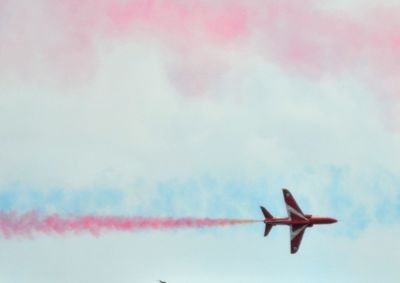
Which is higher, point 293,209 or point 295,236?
point 293,209

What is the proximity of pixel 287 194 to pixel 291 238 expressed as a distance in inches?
246

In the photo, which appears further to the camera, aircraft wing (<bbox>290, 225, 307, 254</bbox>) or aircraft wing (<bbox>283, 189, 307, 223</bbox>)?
aircraft wing (<bbox>290, 225, 307, 254</bbox>)

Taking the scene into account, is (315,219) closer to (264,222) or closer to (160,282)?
(264,222)

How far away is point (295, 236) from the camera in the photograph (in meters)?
172

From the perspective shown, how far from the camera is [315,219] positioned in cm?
17012

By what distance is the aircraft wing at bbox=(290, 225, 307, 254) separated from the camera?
17112cm

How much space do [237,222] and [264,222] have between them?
3856 millimetres

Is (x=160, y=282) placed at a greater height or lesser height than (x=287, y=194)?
lesser

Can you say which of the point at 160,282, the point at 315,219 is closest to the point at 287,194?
the point at 315,219

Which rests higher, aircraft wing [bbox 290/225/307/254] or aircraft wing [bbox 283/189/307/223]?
aircraft wing [bbox 283/189/307/223]

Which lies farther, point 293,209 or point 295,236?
A: point 295,236

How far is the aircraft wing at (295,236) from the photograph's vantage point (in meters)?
171

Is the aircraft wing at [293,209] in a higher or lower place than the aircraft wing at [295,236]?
higher

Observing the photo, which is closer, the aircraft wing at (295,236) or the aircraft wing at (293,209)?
the aircraft wing at (293,209)
